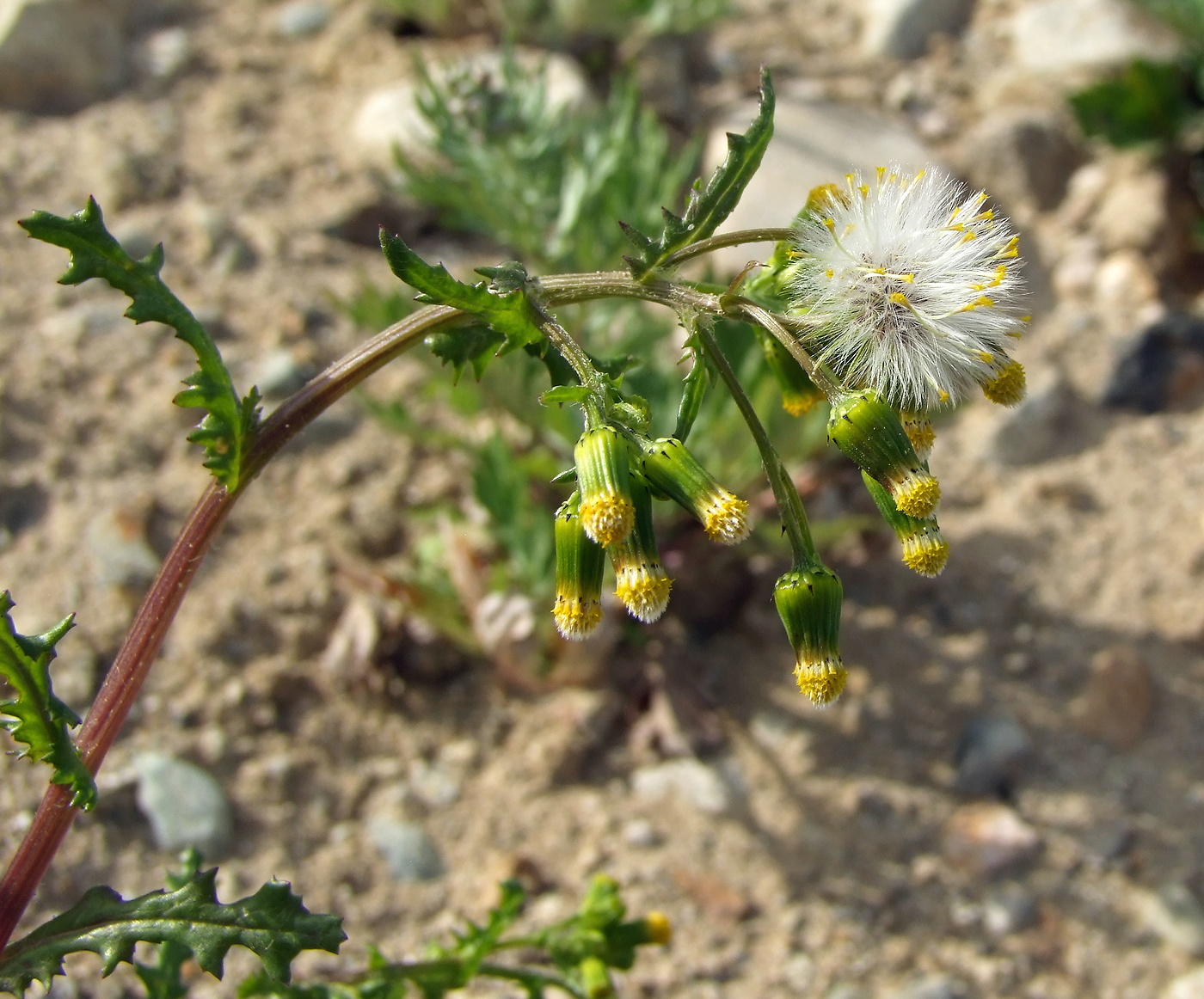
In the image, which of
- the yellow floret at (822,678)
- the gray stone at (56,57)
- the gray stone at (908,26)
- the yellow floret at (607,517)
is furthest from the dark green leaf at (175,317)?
the gray stone at (908,26)

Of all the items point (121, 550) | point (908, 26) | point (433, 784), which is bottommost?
point (433, 784)

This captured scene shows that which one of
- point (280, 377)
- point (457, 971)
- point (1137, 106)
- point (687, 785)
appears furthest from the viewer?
point (1137, 106)

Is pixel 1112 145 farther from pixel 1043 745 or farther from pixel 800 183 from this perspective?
pixel 1043 745

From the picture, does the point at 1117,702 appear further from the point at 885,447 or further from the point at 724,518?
the point at 724,518


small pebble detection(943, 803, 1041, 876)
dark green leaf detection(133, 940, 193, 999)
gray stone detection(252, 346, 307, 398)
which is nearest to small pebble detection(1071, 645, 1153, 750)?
small pebble detection(943, 803, 1041, 876)

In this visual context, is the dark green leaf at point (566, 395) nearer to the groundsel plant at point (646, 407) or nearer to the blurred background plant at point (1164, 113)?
the groundsel plant at point (646, 407)

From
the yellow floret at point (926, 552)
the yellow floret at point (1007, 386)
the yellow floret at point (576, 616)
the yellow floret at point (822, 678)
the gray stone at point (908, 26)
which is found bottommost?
the yellow floret at point (822, 678)

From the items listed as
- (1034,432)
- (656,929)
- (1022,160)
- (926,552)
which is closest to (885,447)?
(926,552)

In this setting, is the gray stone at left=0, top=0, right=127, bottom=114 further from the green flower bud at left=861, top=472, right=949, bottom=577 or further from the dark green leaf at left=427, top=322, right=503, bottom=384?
the green flower bud at left=861, top=472, right=949, bottom=577
